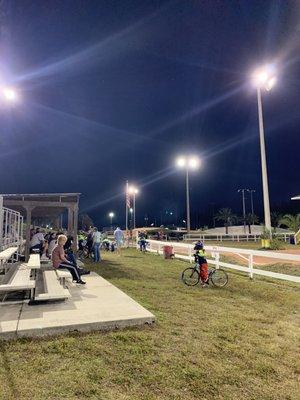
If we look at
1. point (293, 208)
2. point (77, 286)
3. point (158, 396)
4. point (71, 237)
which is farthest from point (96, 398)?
point (293, 208)

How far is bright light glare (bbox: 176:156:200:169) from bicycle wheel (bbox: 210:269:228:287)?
24168 mm

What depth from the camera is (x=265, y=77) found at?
21047 mm

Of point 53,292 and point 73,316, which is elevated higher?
point 53,292

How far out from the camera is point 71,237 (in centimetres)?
1467

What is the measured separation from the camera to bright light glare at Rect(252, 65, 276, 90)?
20844 millimetres

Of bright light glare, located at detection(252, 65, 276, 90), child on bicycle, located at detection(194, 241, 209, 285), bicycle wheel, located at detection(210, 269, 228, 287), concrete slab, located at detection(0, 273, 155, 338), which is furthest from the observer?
bright light glare, located at detection(252, 65, 276, 90)

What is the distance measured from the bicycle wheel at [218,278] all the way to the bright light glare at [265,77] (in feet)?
49.6

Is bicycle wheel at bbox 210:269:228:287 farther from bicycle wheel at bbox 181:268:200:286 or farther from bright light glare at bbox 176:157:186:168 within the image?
bright light glare at bbox 176:157:186:168

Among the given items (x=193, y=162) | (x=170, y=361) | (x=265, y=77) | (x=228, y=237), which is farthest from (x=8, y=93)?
(x=228, y=237)

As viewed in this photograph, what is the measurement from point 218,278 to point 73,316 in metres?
5.98

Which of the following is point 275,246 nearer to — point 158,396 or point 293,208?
point 158,396

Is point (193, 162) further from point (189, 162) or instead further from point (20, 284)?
point (20, 284)

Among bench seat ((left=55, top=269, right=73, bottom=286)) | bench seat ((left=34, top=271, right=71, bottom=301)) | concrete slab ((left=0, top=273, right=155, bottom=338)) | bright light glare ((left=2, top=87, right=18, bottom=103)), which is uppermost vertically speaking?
→ bright light glare ((left=2, top=87, right=18, bottom=103))

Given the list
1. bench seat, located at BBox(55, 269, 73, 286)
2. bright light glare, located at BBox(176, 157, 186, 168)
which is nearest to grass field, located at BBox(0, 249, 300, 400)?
bench seat, located at BBox(55, 269, 73, 286)
